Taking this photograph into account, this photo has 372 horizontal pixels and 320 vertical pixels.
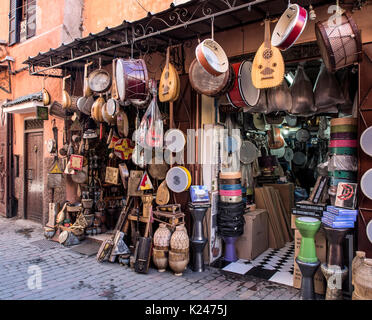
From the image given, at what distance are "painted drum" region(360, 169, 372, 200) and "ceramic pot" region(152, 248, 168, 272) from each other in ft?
8.89

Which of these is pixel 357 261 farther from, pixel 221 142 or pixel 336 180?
pixel 221 142

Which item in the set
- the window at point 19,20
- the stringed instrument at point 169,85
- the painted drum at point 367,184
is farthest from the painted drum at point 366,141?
the window at point 19,20

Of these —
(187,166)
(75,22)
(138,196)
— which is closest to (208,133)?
(187,166)

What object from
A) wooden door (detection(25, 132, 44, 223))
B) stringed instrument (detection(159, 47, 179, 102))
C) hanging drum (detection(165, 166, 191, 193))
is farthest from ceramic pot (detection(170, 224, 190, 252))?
wooden door (detection(25, 132, 44, 223))

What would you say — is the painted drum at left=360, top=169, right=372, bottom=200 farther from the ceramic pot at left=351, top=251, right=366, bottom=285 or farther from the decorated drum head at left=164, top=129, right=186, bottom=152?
the decorated drum head at left=164, top=129, right=186, bottom=152

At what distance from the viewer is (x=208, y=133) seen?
4.89 metres

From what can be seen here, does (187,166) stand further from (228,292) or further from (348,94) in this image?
(348,94)

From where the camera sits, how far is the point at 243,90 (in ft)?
13.0

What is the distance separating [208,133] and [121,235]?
7.31 feet

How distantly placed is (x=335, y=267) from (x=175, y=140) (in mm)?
2687

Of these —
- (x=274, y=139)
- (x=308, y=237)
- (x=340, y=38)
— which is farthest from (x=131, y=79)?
(x=274, y=139)

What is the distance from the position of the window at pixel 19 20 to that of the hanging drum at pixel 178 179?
659cm

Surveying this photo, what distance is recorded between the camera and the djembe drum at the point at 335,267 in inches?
131

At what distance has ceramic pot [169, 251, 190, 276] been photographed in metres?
4.25
